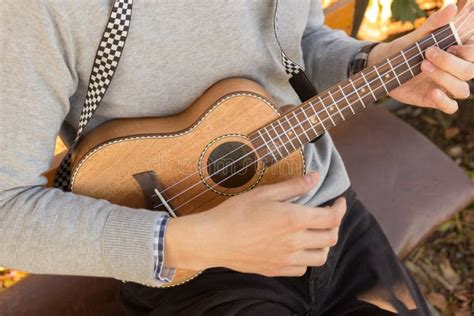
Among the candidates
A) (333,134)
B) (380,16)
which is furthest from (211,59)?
(380,16)

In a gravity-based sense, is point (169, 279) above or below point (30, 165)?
below

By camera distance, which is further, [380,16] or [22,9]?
[380,16]

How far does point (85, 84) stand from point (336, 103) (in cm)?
47

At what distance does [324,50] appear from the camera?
1.25 meters

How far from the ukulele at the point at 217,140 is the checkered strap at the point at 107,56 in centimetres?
8

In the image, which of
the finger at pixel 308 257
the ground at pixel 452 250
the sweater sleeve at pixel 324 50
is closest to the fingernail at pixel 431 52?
the sweater sleeve at pixel 324 50

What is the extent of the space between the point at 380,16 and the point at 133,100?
172 centimetres

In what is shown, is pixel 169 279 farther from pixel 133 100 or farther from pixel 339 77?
pixel 339 77

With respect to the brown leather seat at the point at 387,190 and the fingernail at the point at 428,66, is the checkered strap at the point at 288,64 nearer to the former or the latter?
the fingernail at the point at 428,66

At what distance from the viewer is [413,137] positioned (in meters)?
1.58

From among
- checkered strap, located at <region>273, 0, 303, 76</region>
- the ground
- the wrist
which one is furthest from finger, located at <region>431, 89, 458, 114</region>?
the ground

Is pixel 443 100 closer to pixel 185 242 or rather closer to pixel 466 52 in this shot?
pixel 466 52

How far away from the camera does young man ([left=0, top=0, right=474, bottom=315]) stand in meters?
0.83

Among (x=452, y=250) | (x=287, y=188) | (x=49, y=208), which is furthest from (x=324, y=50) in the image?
(x=452, y=250)
